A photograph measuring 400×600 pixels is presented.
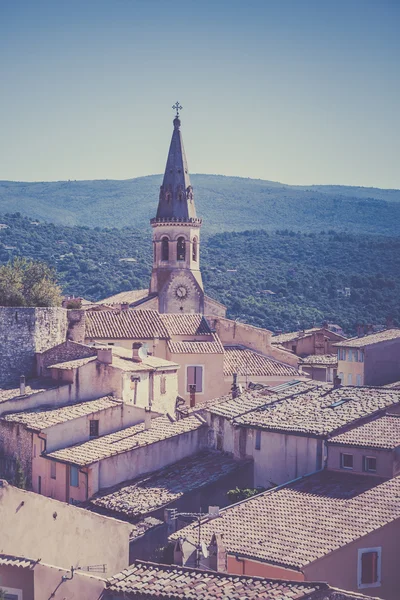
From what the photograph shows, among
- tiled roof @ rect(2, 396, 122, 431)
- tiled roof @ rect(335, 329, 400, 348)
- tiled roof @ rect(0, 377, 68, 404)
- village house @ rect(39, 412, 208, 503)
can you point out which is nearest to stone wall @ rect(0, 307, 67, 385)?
tiled roof @ rect(0, 377, 68, 404)

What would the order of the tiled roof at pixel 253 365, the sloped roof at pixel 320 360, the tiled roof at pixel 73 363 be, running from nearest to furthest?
the tiled roof at pixel 73 363 → the tiled roof at pixel 253 365 → the sloped roof at pixel 320 360

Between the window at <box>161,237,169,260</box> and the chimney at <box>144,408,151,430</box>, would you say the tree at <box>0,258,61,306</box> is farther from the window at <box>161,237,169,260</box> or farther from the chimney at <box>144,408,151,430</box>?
the window at <box>161,237,169,260</box>

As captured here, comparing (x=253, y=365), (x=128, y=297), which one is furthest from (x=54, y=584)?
(x=128, y=297)

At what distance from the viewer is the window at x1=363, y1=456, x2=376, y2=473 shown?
25.9 meters

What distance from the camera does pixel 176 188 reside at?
62375 millimetres

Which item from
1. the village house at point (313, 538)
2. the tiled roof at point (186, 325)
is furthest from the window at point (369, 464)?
the tiled roof at point (186, 325)

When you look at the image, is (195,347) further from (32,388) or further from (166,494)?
(166,494)

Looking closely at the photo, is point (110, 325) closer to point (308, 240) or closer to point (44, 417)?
point (44, 417)

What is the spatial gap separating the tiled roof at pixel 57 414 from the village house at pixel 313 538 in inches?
357

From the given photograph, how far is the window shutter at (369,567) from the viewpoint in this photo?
71.7 feet

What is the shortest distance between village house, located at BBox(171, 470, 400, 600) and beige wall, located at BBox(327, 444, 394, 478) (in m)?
0.51

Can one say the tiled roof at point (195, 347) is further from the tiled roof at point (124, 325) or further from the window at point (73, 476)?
the window at point (73, 476)

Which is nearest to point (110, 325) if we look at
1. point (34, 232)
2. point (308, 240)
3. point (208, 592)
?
point (208, 592)

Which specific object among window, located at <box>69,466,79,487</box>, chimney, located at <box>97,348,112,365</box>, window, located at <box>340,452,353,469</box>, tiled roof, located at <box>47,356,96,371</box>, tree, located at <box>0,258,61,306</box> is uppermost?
tree, located at <box>0,258,61,306</box>
